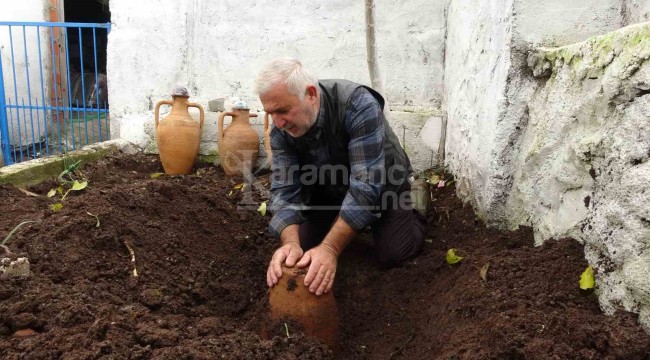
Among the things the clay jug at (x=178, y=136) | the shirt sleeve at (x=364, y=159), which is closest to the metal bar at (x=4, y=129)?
the clay jug at (x=178, y=136)

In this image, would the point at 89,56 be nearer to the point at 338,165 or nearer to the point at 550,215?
the point at 338,165

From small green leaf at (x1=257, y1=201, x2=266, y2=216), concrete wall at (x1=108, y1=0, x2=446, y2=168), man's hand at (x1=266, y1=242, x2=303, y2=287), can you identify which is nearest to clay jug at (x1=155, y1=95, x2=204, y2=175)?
concrete wall at (x1=108, y1=0, x2=446, y2=168)

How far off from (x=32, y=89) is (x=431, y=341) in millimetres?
6737

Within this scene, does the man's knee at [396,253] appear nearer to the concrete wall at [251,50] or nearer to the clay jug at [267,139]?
the concrete wall at [251,50]

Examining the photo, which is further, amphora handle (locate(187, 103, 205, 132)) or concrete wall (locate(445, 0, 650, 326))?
amphora handle (locate(187, 103, 205, 132))

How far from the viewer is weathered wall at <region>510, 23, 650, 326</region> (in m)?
1.66

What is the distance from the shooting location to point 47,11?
6.87 m

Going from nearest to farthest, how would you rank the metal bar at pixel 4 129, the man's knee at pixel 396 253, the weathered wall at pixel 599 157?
1. the weathered wall at pixel 599 157
2. the man's knee at pixel 396 253
3. the metal bar at pixel 4 129

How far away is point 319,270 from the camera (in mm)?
2309

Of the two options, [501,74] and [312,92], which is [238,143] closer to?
[312,92]

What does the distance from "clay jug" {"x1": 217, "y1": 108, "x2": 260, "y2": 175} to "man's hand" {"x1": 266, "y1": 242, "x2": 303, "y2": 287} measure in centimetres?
231

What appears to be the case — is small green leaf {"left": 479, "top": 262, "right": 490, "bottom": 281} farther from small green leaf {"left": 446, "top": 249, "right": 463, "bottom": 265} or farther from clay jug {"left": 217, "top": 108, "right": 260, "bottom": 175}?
clay jug {"left": 217, "top": 108, "right": 260, "bottom": 175}

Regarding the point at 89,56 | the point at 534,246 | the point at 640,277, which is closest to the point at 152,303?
the point at 534,246

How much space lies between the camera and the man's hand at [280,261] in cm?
234
